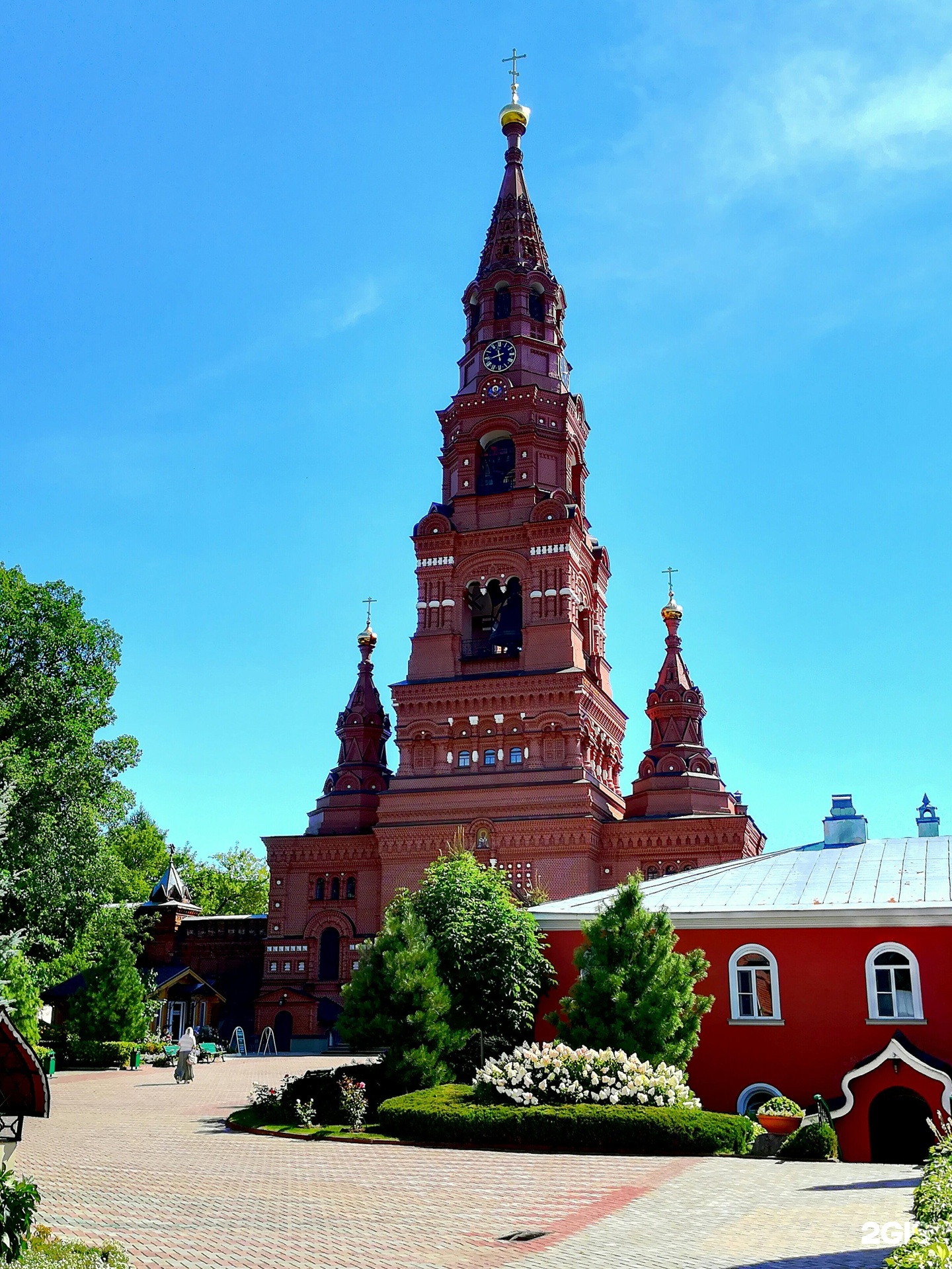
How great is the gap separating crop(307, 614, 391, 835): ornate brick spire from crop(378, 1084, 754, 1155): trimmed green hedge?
32.7 m

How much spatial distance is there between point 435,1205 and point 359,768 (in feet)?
137

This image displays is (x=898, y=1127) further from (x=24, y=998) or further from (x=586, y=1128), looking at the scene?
(x=24, y=998)

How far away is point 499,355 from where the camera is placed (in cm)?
5616

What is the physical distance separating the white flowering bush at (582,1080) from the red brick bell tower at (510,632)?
24.9m

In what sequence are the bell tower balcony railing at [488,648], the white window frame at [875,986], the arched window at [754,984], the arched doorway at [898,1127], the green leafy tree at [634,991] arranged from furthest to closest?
the bell tower balcony railing at [488,648] → the arched window at [754,984] → the white window frame at [875,986] → the green leafy tree at [634,991] → the arched doorway at [898,1127]

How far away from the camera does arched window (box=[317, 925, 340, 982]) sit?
1969 inches

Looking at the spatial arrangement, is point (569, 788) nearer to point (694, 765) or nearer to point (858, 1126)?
point (694, 765)

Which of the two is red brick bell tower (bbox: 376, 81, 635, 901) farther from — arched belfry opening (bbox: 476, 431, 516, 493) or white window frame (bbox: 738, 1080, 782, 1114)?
white window frame (bbox: 738, 1080, 782, 1114)

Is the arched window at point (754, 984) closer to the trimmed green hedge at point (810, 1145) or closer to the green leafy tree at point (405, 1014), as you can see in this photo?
the green leafy tree at point (405, 1014)

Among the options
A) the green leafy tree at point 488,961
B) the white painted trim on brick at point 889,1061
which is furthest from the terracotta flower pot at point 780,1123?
the green leafy tree at point 488,961

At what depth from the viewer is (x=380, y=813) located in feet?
161

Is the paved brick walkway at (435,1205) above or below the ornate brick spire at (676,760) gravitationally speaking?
below

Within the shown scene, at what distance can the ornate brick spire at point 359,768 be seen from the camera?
5288cm

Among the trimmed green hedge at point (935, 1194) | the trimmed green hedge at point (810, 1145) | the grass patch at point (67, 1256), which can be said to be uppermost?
the trimmed green hedge at point (935, 1194)
